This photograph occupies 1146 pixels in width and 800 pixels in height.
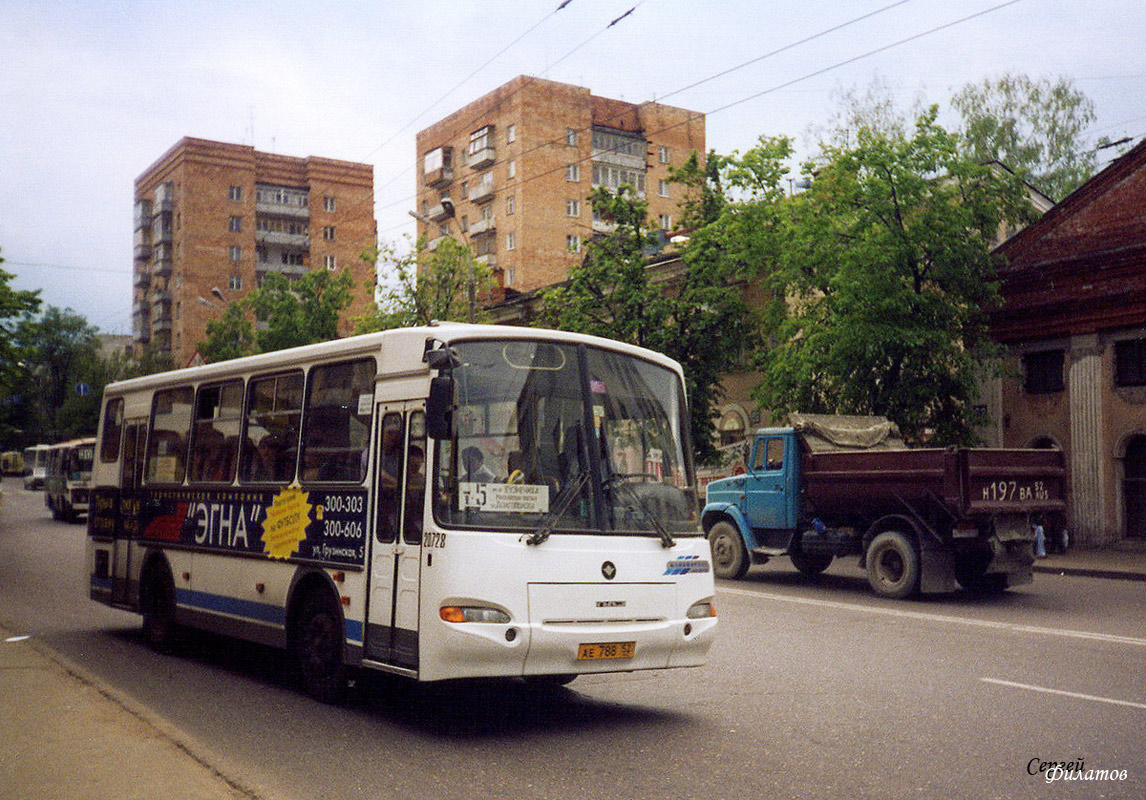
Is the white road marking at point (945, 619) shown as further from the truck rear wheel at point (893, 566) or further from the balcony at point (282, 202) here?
the balcony at point (282, 202)

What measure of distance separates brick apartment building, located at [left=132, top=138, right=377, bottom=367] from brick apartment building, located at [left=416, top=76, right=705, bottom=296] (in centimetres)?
2274

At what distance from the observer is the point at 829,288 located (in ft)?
87.0

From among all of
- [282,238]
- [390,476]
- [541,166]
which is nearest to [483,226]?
[541,166]

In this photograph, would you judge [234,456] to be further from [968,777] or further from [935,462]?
[935,462]

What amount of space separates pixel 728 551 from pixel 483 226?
53699 millimetres

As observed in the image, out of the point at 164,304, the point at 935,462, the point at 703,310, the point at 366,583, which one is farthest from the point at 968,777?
the point at 164,304

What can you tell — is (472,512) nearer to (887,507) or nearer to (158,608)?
(158,608)

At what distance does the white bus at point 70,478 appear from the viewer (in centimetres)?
4069

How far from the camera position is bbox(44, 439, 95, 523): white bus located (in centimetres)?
4069

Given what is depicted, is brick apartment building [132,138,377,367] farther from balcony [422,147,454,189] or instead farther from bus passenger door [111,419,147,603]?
bus passenger door [111,419,147,603]

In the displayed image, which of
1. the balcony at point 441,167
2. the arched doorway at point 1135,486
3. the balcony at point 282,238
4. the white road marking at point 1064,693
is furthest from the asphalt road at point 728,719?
the balcony at point 282,238

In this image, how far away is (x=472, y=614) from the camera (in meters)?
7.27

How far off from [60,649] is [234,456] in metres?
3.15

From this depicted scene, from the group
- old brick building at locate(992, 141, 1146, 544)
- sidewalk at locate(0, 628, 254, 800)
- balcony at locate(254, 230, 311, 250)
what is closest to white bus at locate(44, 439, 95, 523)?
old brick building at locate(992, 141, 1146, 544)
